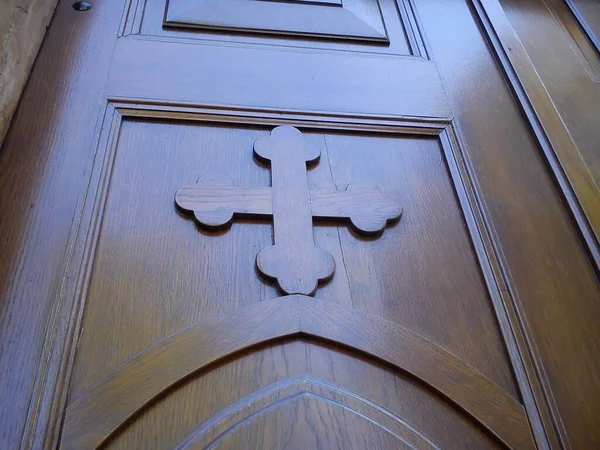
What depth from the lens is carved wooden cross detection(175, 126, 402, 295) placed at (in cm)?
80

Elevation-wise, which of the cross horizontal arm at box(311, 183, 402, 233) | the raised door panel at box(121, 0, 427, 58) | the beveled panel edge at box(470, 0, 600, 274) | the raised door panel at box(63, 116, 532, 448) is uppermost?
the raised door panel at box(121, 0, 427, 58)

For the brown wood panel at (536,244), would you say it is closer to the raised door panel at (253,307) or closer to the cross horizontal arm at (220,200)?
the raised door panel at (253,307)

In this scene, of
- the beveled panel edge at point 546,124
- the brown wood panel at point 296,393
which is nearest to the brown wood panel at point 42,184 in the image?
the brown wood panel at point 296,393

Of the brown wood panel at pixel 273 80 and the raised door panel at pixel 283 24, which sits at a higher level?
the raised door panel at pixel 283 24

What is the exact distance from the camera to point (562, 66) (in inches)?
49.8

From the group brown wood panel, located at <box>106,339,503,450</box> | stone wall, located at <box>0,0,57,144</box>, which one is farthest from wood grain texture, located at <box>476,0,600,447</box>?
stone wall, located at <box>0,0,57,144</box>

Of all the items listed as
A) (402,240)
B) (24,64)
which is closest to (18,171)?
(24,64)

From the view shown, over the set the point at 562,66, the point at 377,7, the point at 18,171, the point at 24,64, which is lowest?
the point at 18,171

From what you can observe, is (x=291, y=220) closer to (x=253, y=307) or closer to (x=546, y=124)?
(x=253, y=307)

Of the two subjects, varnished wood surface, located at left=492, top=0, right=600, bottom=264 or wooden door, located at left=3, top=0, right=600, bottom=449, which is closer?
wooden door, located at left=3, top=0, right=600, bottom=449

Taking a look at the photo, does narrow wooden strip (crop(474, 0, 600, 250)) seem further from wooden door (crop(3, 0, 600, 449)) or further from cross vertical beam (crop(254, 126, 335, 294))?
cross vertical beam (crop(254, 126, 335, 294))

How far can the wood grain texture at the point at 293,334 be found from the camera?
0.67 meters

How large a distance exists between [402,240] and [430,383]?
9.3 inches

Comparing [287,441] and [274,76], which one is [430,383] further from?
[274,76]
